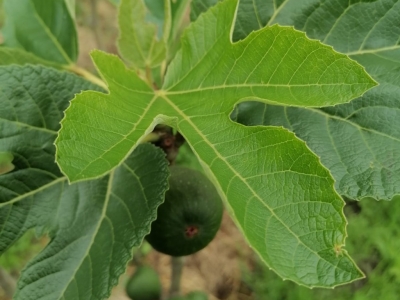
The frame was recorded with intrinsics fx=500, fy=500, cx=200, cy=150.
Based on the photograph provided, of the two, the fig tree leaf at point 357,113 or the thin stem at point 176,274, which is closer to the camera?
the fig tree leaf at point 357,113

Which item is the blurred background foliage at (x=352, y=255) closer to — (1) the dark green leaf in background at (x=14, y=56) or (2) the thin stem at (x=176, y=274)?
(2) the thin stem at (x=176, y=274)

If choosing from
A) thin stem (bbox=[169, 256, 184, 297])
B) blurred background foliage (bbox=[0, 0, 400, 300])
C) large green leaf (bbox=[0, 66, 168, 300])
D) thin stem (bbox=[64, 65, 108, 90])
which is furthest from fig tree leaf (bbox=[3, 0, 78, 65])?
blurred background foliage (bbox=[0, 0, 400, 300])

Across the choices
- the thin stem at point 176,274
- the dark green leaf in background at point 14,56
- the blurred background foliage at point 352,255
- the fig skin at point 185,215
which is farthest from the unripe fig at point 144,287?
the dark green leaf in background at point 14,56

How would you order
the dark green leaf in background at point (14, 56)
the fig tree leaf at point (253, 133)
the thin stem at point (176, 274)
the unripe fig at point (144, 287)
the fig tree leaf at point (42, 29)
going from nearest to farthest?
1. the fig tree leaf at point (253, 133)
2. the dark green leaf in background at point (14, 56)
3. the fig tree leaf at point (42, 29)
4. the thin stem at point (176, 274)
5. the unripe fig at point (144, 287)

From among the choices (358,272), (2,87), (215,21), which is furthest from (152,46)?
(358,272)

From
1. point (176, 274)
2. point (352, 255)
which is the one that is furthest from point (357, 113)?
point (352, 255)

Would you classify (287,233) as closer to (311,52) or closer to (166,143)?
(311,52)

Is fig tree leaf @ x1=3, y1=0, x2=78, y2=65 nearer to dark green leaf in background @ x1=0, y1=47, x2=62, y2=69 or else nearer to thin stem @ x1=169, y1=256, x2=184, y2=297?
dark green leaf in background @ x1=0, y1=47, x2=62, y2=69

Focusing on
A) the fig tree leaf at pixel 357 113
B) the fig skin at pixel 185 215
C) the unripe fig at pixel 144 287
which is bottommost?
the unripe fig at pixel 144 287
